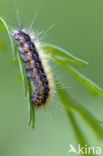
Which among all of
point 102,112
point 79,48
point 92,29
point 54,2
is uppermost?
point 54,2

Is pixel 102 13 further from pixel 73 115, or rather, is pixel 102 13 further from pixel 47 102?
pixel 73 115

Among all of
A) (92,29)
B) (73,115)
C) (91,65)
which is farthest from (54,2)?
(73,115)

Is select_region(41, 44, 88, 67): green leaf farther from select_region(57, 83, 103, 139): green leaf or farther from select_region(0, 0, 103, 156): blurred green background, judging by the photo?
select_region(0, 0, 103, 156): blurred green background

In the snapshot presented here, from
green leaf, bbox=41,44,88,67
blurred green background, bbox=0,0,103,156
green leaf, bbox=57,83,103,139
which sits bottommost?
green leaf, bbox=57,83,103,139

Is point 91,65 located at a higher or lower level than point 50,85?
higher

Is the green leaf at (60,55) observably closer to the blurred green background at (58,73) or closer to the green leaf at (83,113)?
the green leaf at (83,113)

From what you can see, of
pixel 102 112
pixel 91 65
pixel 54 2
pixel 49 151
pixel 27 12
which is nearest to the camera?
pixel 102 112

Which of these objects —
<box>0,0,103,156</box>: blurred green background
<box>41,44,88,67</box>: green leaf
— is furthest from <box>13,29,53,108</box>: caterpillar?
<box>0,0,103,156</box>: blurred green background
